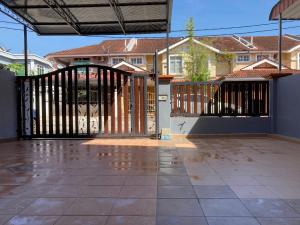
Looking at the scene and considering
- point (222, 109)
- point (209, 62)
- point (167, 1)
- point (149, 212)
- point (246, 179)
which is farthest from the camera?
point (209, 62)

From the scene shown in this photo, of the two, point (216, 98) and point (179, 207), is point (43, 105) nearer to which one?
point (216, 98)

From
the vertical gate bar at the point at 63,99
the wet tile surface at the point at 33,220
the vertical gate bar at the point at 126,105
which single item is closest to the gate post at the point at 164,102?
the vertical gate bar at the point at 126,105

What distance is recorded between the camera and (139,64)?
3291 centimetres

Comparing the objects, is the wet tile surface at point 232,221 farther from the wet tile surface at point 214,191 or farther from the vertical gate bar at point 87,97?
the vertical gate bar at point 87,97

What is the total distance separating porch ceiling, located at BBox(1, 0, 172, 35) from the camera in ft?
32.5

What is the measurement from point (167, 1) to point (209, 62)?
21.3 m

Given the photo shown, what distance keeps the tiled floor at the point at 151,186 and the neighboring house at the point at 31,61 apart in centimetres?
2408

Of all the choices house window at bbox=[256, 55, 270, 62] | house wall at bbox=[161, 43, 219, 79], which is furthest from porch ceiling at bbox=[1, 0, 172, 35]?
house window at bbox=[256, 55, 270, 62]

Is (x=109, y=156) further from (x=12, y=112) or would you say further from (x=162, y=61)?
(x=162, y=61)

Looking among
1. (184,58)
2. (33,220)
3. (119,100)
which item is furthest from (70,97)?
(184,58)

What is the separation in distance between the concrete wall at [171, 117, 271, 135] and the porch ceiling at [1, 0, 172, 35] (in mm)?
3308

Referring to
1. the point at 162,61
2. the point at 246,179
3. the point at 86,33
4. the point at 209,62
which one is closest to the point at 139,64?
the point at 162,61

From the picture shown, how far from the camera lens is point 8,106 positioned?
10766 mm

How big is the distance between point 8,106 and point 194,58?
20.8 metres
